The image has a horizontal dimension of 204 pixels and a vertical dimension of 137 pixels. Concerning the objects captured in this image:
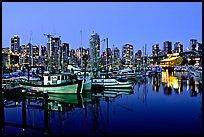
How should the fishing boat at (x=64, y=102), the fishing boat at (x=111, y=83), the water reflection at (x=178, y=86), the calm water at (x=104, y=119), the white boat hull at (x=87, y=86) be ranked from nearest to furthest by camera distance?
the calm water at (x=104, y=119) → the fishing boat at (x=64, y=102) → the white boat hull at (x=87, y=86) → the water reflection at (x=178, y=86) → the fishing boat at (x=111, y=83)

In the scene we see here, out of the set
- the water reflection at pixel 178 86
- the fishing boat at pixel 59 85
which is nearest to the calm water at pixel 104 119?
the fishing boat at pixel 59 85

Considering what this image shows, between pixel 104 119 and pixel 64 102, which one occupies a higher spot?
pixel 64 102

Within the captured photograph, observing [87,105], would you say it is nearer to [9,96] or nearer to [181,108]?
[181,108]

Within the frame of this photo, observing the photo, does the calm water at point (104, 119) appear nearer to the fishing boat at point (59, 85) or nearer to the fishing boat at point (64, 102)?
the fishing boat at point (64, 102)

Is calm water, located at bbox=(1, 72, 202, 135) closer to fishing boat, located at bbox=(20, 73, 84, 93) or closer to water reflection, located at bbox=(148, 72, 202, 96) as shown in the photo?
fishing boat, located at bbox=(20, 73, 84, 93)

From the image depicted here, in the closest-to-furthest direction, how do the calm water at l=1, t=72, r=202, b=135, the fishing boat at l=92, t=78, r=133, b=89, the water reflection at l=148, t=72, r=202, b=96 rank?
1. the calm water at l=1, t=72, r=202, b=135
2. the water reflection at l=148, t=72, r=202, b=96
3. the fishing boat at l=92, t=78, r=133, b=89

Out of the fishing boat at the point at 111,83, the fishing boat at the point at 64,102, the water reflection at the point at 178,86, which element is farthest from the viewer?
the fishing boat at the point at 111,83

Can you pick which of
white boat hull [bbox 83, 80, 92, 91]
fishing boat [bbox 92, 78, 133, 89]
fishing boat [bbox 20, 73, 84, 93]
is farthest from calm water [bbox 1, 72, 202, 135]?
fishing boat [bbox 92, 78, 133, 89]

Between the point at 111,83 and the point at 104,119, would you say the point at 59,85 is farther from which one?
the point at 104,119

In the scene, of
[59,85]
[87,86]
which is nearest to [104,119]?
[59,85]

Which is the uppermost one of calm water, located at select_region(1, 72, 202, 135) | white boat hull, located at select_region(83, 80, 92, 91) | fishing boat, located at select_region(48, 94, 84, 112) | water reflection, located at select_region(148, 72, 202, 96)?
white boat hull, located at select_region(83, 80, 92, 91)

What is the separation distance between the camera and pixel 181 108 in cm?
1866

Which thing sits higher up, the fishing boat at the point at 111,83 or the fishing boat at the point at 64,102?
the fishing boat at the point at 111,83

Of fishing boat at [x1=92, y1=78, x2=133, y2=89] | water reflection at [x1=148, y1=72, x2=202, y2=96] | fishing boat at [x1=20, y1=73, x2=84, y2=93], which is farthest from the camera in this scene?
fishing boat at [x1=92, y1=78, x2=133, y2=89]
